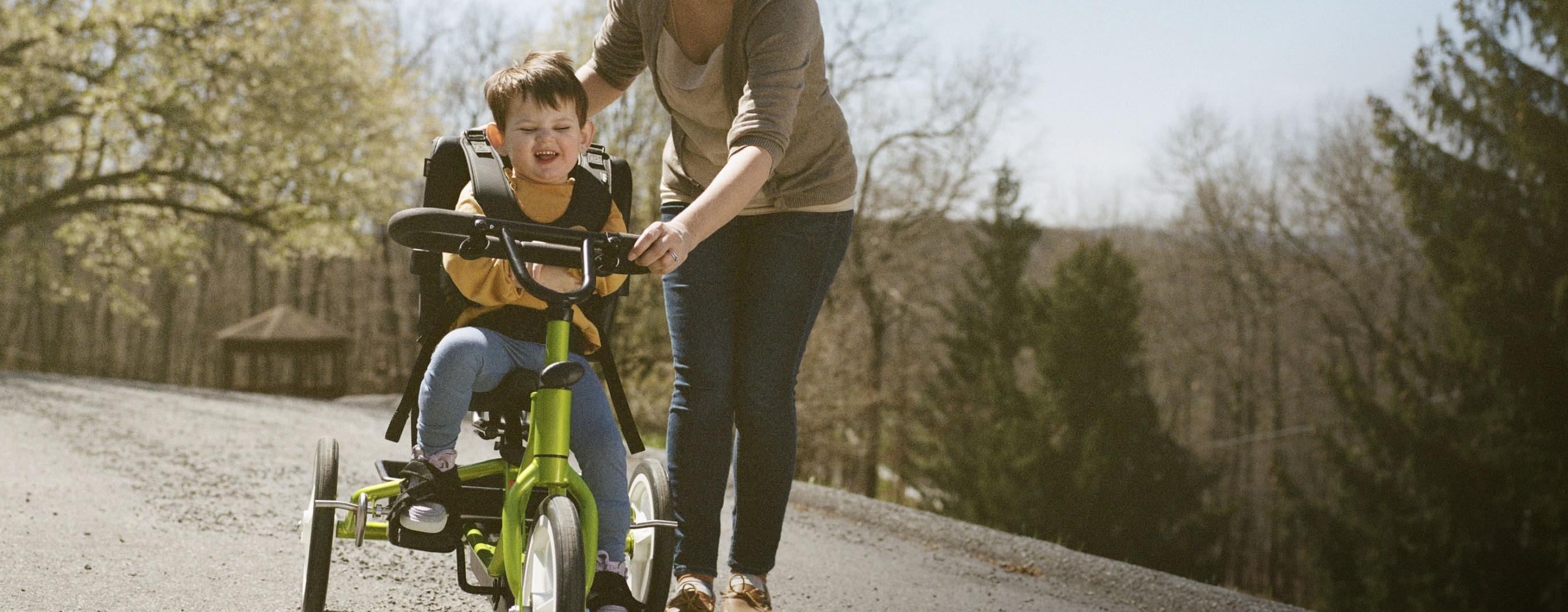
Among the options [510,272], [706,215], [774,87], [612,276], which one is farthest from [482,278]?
[774,87]

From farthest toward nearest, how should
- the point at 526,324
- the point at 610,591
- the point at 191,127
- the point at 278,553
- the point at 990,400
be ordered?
the point at 990,400
the point at 191,127
the point at 278,553
the point at 526,324
the point at 610,591

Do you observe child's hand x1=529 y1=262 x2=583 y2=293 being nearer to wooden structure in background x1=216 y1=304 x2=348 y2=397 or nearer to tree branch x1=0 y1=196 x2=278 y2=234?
tree branch x1=0 y1=196 x2=278 y2=234

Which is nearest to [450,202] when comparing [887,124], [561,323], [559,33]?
[561,323]

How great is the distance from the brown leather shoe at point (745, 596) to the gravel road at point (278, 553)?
82cm

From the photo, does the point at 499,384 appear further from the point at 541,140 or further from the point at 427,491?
the point at 541,140

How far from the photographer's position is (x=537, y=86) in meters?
2.47

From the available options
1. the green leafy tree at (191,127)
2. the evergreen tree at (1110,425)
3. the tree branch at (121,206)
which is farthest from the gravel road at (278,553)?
the evergreen tree at (1110,425)

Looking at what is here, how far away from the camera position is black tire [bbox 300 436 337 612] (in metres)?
2.63

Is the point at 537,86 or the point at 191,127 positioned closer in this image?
the point at 537,86

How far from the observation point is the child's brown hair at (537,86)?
2.47 meters

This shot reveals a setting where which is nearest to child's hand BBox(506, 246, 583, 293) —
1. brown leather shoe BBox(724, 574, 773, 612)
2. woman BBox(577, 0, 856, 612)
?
woman BBox(577, 0, 856, 612)

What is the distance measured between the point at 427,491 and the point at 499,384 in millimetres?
295

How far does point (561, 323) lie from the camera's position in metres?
2.19

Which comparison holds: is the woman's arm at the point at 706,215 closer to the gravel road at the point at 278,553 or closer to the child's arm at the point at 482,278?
the child's arm at the point at 482,278
